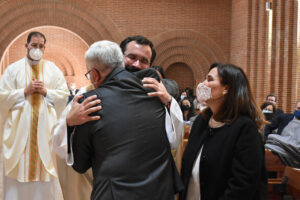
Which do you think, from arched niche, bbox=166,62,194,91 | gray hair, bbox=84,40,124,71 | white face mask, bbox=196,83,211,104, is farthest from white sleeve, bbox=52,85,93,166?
arched niche, bbox=166,62,194,91

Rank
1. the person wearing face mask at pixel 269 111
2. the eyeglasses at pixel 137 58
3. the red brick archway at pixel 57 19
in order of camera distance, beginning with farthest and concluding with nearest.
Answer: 1. the red brick archway at pixel 57 19
2. the person wearing face mask at pixel 269 111
3. the eyeglasses at pixel 137 58

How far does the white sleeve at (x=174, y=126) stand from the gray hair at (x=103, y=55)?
0.51m

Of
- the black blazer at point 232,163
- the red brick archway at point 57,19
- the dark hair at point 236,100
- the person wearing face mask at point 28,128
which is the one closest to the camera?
the black blazer at point 232,163

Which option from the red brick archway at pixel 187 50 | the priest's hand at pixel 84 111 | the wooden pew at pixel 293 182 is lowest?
the wooden pew at pixel 293 182

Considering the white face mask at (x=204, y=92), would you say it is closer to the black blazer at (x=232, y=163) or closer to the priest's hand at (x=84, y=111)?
the black blazer at (x=232, y=163)

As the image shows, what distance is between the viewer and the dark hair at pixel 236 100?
2.21 metres

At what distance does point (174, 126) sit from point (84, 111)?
66cm

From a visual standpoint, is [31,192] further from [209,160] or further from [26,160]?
[209,160]

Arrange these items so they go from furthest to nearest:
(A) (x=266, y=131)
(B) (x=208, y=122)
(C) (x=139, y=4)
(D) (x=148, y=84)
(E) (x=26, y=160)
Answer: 1. (C) (x=139, y=4)
2. (A) (x=266, y=131)
3. (E) (x=26, y=160)
4. (B) (x=208, y=122)
5. (D) (x=148, y=84)

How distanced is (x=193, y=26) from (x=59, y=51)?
769 cm

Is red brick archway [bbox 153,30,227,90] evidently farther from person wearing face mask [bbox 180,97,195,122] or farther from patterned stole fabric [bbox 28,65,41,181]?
patterned stole fabric [bbox 28,65,41,181]

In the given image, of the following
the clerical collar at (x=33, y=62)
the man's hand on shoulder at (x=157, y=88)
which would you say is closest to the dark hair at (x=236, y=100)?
the man's hand on shoulder at (x=157, y=88)

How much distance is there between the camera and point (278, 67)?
11156mm

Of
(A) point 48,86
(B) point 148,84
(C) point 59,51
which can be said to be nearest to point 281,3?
(A) point 48,86
